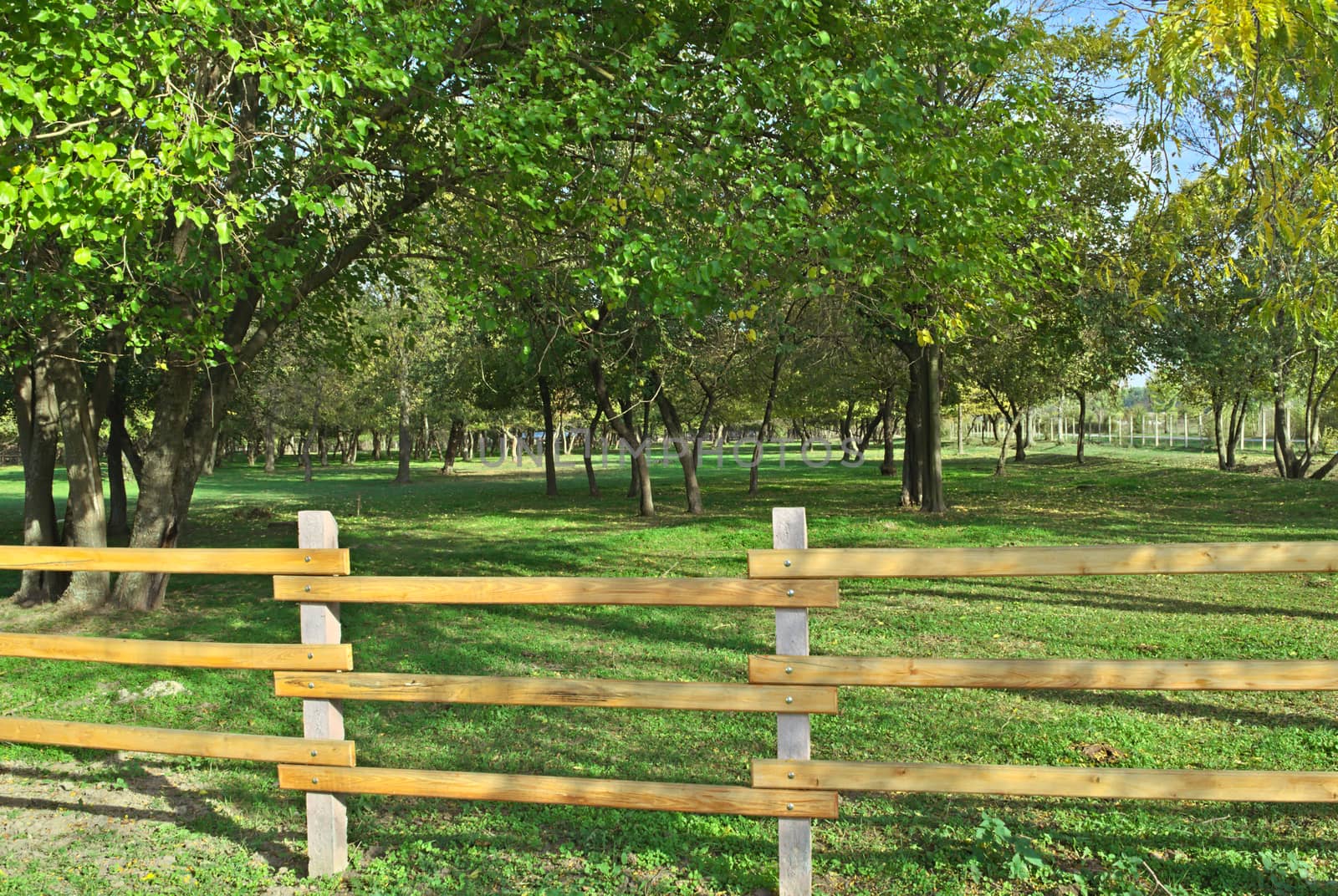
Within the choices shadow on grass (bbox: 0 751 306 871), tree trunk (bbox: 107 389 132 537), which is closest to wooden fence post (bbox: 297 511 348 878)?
shadow on grass (bbox: 0 751 306 871)

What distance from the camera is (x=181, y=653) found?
457 cm

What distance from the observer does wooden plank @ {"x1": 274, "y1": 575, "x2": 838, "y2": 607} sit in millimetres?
3811

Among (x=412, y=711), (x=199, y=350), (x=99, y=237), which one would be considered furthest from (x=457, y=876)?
(x=199, y=350)

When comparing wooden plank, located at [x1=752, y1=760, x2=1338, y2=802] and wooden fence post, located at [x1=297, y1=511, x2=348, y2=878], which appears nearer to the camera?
wooden plank, located at [x1=752, y1=760, x2=1338, y2=802]

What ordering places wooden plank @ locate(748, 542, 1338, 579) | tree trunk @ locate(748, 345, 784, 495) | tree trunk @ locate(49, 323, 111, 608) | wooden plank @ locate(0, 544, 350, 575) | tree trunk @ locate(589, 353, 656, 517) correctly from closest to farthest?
wooden plank @ locate(748, 542, 1338, 579)
wooden plank @ locate(0, 544, 350, 575)
tree trunk @ locate(49, 323, 111, 608)
tree trunk @ locate(589, 353, 656, 517)
tree trunk @ locate(748, 345, 784, 495)

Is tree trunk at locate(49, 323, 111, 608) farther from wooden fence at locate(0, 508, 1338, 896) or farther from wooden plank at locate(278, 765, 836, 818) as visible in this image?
wooden plank at locate(278, 765, 836, 818)

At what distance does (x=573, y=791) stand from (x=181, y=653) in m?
2.06

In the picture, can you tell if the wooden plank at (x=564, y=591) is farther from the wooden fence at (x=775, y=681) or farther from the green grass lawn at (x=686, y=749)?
the green grass lawn at (x=686, y=749)

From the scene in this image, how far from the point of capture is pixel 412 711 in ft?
24.0

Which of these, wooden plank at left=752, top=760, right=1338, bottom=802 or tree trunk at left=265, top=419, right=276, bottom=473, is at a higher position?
tree trunk at left=265, top=419, right=276, bottom=473

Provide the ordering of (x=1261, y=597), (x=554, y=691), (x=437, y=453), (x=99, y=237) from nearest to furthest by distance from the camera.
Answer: (x=554, y=691) < (x=99, y=237) < (x=1261, y=597) < (x=437, y=453)

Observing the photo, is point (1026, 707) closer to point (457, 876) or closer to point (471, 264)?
point (457, 876)

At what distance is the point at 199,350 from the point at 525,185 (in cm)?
384

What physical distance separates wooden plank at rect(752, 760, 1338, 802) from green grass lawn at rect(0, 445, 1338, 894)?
1.88 feet
